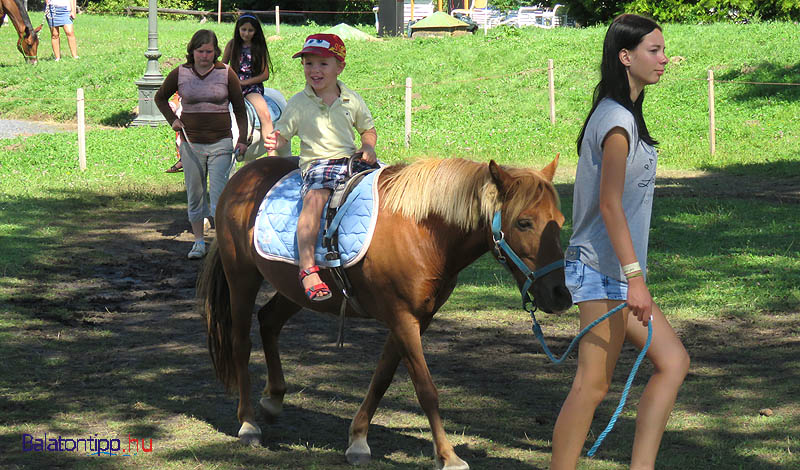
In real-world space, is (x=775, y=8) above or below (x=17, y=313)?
above

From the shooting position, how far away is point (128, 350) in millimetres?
6676

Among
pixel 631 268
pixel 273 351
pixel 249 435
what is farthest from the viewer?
pixel 273 351

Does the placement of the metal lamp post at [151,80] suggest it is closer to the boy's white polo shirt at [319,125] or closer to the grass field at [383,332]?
the grass field at [383,332]

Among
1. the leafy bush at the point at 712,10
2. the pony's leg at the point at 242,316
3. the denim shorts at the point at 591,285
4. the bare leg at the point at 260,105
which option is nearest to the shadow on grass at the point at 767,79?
the leafy bush at the point at 712,10

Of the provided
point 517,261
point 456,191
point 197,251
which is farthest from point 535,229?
point 197,251

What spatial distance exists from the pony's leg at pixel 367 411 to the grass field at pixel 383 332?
96 millimetres

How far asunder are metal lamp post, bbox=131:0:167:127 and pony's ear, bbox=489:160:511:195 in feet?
44.9

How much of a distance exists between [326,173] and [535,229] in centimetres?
137

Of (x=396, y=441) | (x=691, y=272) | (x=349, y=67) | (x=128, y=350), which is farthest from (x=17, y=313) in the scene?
(x=349, y=67)

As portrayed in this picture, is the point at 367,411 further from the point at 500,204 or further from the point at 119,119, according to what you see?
the point at 119,119

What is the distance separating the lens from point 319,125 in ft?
16.5

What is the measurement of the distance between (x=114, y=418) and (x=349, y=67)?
1953cm

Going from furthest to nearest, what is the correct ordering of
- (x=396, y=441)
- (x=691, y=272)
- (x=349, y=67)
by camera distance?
(x=349, y=67) → (x=691, y=272) → (x=396, y=441)

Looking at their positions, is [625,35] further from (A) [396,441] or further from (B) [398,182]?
(A) [396,441]
